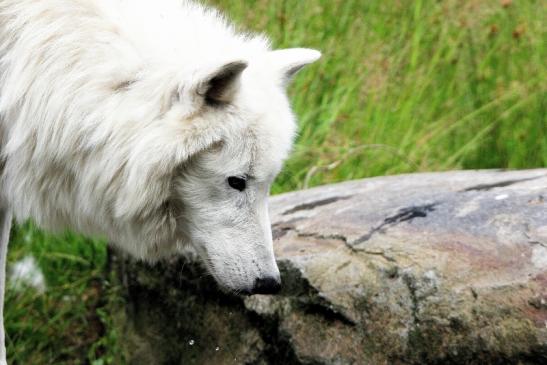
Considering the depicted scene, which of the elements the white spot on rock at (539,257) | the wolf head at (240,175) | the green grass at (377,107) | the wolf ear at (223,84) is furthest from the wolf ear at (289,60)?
the green grass at (377,107)

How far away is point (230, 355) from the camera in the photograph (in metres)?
3.68

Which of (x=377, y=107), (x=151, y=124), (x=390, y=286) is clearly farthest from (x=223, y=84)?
(x=377, y=107)

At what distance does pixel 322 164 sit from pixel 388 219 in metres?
1.87

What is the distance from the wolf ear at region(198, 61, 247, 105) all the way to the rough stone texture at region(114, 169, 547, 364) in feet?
2.86

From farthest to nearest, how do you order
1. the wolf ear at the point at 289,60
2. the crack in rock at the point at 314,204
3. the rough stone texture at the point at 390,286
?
the crack in rock at the point at 314,204
the wolf ear at the point at 289,60
the rough stone texture at the point at 390,286

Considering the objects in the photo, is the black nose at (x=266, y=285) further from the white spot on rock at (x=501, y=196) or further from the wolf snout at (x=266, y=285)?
A: the white spot on rock at (x=501, y=196)

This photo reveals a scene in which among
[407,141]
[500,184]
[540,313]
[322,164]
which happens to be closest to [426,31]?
[407,141]

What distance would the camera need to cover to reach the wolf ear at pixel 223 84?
2770mm

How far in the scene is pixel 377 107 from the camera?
582 centimetres

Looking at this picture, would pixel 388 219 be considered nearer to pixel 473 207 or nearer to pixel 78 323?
pixel 473 207

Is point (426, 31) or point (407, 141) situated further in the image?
point (426, 31)

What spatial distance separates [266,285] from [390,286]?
0.46 m

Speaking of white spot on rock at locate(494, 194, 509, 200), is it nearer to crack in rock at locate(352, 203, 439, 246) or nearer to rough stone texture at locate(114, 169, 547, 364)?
rough stone texture at locate(114, 169, 547, 364)

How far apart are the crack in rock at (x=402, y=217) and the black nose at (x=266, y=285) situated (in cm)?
46
